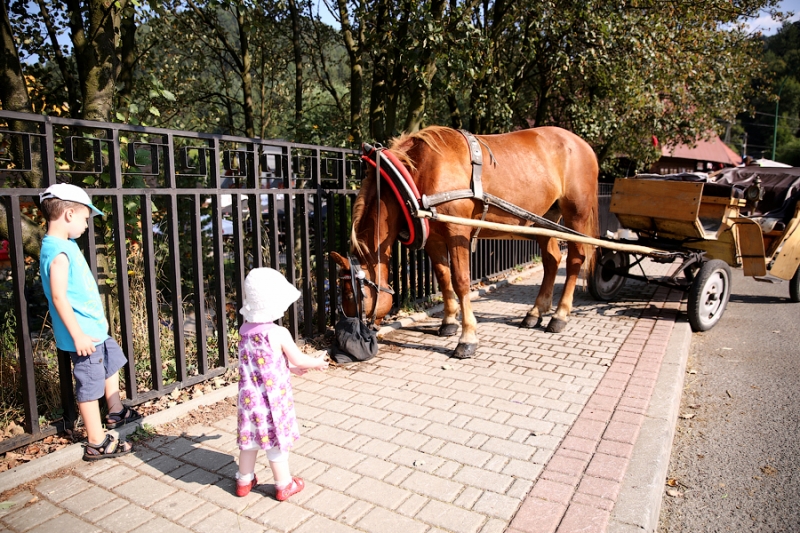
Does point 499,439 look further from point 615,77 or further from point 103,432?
point 615,77

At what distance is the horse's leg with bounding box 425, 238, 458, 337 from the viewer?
208 inches

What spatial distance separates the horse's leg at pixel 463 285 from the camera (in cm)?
492

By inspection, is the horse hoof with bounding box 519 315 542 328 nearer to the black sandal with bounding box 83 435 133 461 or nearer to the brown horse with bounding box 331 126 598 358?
the brown horse with bounding box 331 126 598 358

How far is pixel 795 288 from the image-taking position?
759 centimetres

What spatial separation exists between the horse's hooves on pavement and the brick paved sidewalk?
0.83 meters

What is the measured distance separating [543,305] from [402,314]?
5.40ft

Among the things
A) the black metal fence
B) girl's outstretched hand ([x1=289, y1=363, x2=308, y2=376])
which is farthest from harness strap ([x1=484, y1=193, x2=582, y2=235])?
girl's outstretched hand ([x1=289, y1=363, x2=308, y2=376])

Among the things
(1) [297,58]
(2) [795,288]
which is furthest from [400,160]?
(1) [297,58]

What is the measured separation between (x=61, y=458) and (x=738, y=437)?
14.1ft

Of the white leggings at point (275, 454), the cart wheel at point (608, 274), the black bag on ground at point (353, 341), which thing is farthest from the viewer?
the cart wheel at point (608, 274)

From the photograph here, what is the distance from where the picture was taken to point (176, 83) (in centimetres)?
1103

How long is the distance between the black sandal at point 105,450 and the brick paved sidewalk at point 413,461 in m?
0.05

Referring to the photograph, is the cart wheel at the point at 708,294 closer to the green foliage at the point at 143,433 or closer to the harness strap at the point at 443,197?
the harness strap at the point at 443,197

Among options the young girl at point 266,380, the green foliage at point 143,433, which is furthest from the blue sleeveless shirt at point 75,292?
the young girl at point 266,380
